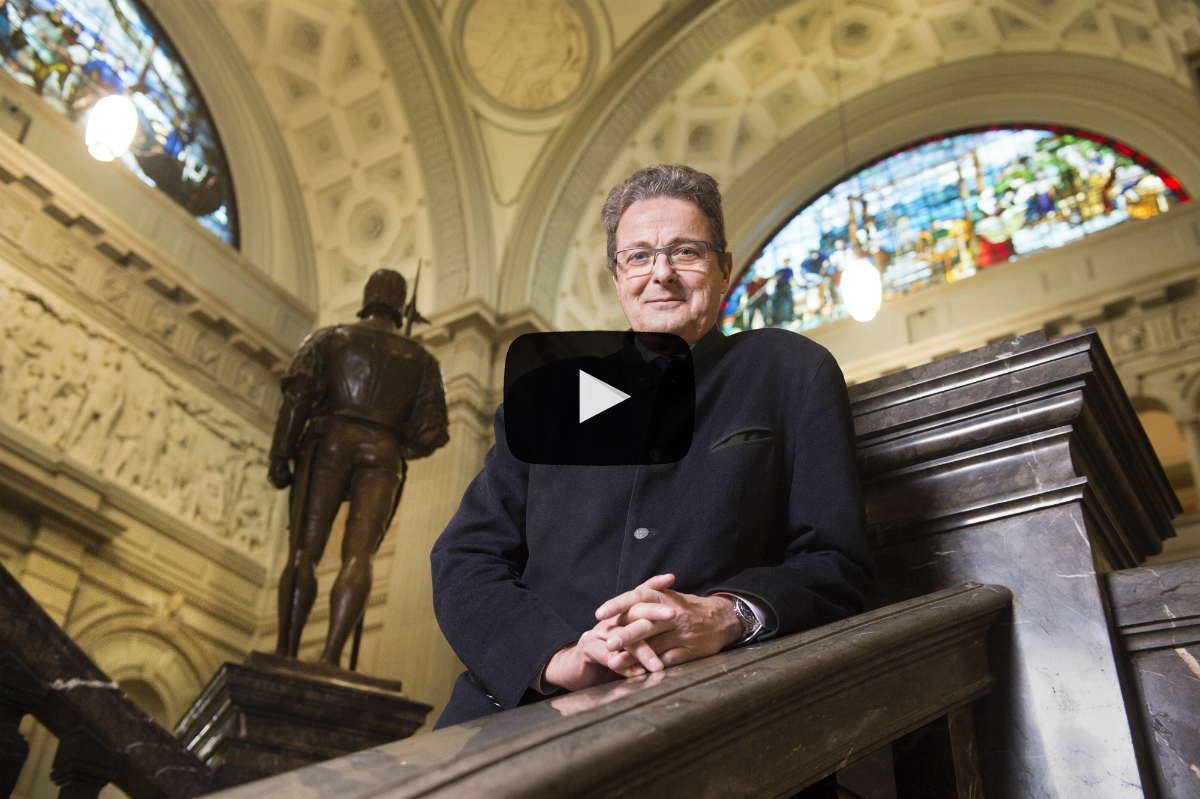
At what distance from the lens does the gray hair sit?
1724 millimetres

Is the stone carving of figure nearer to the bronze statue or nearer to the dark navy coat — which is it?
the bronze statue

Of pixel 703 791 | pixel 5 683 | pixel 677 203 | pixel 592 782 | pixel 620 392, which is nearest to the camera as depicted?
pixel 592 782

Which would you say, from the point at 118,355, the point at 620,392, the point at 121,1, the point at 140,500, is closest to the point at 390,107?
the point at 121,1

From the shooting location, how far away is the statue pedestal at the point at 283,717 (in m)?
3.63

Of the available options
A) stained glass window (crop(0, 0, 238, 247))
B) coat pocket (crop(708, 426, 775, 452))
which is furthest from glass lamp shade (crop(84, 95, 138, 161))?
coat pocket (crop(708, 426, 775, 452))

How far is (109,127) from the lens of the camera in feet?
23.6

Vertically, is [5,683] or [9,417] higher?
[9,417]

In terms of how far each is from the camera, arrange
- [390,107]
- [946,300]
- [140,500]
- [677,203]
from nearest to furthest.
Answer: [677,203], [140,500], [946,300], [390,107]

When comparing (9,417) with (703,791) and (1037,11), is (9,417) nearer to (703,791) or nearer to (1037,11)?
(703,791)

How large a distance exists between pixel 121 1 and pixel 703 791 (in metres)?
12.6

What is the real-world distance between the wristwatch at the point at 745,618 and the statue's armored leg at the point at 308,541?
12.0ft

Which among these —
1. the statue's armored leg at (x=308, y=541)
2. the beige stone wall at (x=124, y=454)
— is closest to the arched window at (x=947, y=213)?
the beige stone wall at (x=124, y=454)

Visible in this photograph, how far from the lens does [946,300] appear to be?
1052 centimetres

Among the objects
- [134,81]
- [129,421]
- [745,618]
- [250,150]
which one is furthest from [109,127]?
[745,618]
